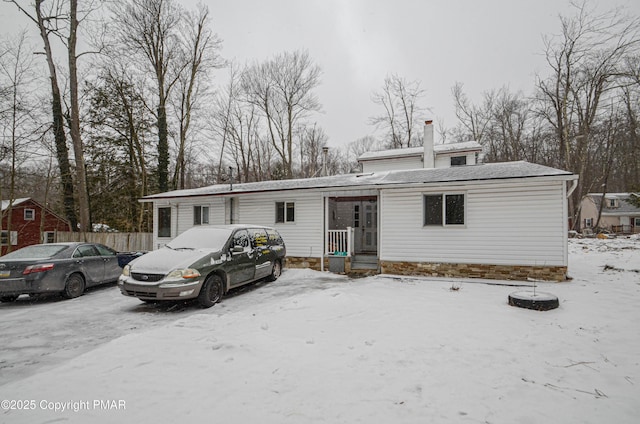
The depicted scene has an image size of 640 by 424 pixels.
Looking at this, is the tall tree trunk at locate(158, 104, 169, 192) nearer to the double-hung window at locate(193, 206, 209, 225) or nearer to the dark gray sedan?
the double-hung window at locate(193, 206, 209, 225)

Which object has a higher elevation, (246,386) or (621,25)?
(621,25)

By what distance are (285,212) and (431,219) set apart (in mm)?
5530

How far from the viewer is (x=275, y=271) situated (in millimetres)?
9328

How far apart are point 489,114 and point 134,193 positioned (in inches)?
1232

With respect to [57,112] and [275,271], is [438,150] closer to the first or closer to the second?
[275,271]

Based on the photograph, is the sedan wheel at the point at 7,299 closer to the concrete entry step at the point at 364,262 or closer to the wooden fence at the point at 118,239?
the concrete entry step at the point at 364,262

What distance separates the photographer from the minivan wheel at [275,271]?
30.1 feet

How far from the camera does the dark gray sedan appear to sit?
261 inches

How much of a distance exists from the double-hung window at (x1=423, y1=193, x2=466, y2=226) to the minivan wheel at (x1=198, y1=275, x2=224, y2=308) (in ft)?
21.5

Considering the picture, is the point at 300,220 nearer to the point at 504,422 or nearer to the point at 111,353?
the point at 111,353

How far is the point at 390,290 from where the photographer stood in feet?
25.3

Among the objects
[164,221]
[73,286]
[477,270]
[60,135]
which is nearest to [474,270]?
[477,270]

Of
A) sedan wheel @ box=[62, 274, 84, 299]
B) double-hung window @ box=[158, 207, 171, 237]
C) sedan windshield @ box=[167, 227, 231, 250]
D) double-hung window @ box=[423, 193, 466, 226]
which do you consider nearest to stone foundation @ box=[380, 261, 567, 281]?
double-hung window @ box=[423, 193, 466, 226]

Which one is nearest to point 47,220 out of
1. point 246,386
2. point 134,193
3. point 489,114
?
point 134,193
